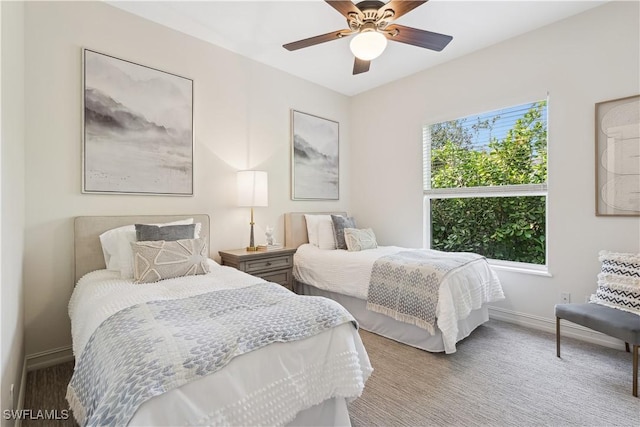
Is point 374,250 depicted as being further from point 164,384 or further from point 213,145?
point 164,384

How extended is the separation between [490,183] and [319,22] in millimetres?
2472

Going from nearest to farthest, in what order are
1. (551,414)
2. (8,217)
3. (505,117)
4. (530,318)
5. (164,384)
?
(164,384), (8,217), (551,414), (530,318), (505,117)

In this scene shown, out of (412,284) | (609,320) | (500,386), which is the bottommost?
(500,386)

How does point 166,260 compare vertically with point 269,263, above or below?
above

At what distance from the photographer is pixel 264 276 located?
3129mm

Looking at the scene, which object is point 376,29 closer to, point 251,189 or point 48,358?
point 251,189

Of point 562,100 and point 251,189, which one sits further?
point 251,189

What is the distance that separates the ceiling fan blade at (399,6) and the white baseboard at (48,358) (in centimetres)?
346

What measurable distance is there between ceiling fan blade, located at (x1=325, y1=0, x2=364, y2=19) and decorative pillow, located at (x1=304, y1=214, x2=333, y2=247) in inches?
90.9

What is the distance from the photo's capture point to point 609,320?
205 cm

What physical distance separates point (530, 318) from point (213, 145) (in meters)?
3.73

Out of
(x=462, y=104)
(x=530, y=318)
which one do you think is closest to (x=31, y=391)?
(x=530, y=318)

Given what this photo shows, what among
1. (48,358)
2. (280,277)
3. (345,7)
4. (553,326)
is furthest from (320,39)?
(553,326)

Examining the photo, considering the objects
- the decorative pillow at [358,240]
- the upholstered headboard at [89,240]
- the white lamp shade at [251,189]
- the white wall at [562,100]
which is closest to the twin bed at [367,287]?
the decorative pillow at [358,240]
